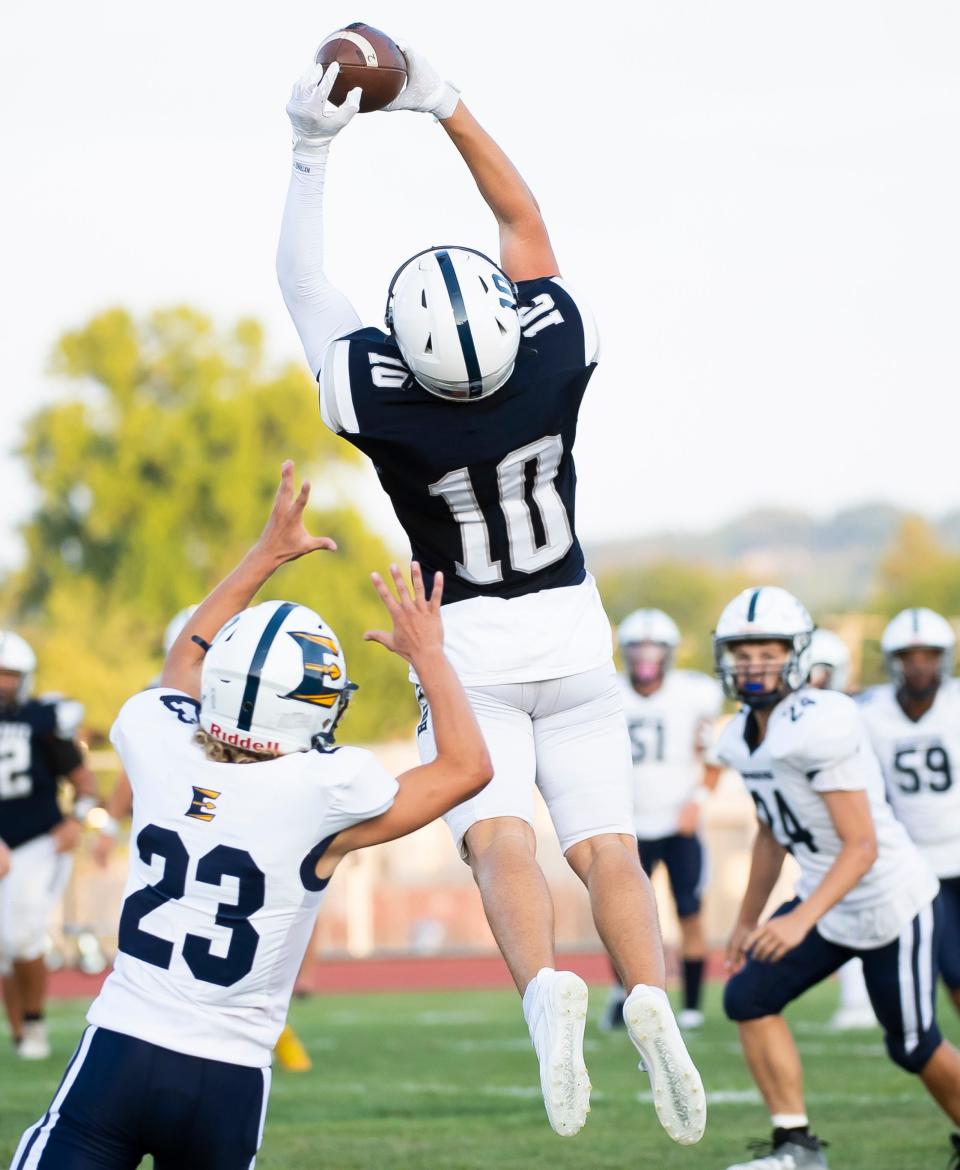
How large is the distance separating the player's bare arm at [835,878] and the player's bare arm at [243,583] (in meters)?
2.23

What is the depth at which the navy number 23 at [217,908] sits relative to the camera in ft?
12.6

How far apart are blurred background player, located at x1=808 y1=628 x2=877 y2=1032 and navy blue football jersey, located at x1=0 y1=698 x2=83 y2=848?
4.29 meters

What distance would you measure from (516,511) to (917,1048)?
8.48ft

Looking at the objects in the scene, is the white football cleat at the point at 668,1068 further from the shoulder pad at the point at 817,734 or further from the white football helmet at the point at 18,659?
the white football helmet at the point at 18,659

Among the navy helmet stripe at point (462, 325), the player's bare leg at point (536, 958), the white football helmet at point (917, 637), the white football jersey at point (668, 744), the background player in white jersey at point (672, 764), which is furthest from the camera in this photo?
the white football jersey at point (668, 744)

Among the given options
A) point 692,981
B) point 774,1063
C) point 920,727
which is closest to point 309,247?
point 774,1063

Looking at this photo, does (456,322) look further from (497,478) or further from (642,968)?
(642,968)

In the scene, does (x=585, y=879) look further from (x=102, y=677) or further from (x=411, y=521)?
(x=102, y=677)

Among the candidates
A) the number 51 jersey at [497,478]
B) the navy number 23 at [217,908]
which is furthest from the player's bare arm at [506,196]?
the navy number 23 at [217,908]

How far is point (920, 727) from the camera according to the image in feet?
28.8

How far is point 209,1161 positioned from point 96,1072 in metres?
0.32

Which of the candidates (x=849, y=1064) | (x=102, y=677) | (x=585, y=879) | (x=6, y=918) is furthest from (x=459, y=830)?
(x=102, y=677)

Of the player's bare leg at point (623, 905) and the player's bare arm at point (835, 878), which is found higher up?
the player's bare leg at point (623, 905)

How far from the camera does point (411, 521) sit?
15.4ft
